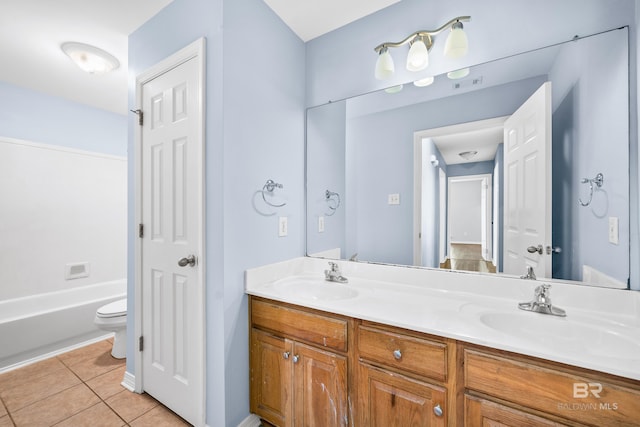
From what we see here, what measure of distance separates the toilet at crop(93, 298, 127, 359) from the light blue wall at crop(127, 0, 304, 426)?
51.8 inches

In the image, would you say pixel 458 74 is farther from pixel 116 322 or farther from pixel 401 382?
pixel 116 322

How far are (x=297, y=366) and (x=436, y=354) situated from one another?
68cm

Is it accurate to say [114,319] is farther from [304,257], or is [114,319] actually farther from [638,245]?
[638,245]

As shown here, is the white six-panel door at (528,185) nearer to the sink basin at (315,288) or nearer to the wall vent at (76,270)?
the sink basin at (315,288)

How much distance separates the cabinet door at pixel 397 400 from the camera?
962mm

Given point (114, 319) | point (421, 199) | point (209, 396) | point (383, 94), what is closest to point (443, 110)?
point (383, 94)

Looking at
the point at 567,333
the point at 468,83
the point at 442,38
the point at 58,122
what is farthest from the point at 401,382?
the point at 58,122

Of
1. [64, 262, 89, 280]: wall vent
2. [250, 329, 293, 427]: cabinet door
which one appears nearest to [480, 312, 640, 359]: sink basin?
[250, 329, 293, 427]: cabinet door

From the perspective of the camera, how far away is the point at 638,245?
101 cm

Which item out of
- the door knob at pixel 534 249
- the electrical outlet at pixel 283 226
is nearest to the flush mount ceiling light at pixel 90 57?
the electrical outlet at pixel 283 226

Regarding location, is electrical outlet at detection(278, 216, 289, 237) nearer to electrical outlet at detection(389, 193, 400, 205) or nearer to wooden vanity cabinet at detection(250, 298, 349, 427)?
wooden vanity cabinet at detection(250, 298, 349, 427)

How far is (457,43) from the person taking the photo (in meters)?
1.31

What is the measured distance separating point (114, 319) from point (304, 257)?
1701mm

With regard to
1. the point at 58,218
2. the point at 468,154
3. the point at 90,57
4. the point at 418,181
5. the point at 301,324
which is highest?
the point at 90,57
